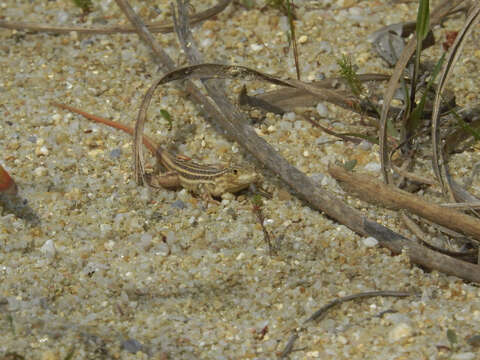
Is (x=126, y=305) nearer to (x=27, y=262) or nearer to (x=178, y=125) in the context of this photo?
(x=27, y=262)

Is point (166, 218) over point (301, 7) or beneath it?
beneath

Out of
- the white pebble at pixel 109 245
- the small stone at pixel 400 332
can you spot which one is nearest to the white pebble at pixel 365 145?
the small stone at pixel 400 332

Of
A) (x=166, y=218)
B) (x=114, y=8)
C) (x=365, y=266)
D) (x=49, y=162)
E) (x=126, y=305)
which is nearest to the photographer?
(x=126, y=305)

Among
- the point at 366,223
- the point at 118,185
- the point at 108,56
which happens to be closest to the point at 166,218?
the point at 118,185

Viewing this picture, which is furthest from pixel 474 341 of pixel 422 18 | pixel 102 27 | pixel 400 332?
pixel 102 27

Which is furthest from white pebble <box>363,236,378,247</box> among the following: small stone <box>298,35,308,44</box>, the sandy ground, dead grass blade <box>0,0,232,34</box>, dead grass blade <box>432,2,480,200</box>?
dead grass blade <box>0,0,232,34</box>

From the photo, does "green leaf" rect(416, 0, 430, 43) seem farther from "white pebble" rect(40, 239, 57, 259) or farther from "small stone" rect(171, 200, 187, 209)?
"white pebble" rect(40, 239, 57, 259)
